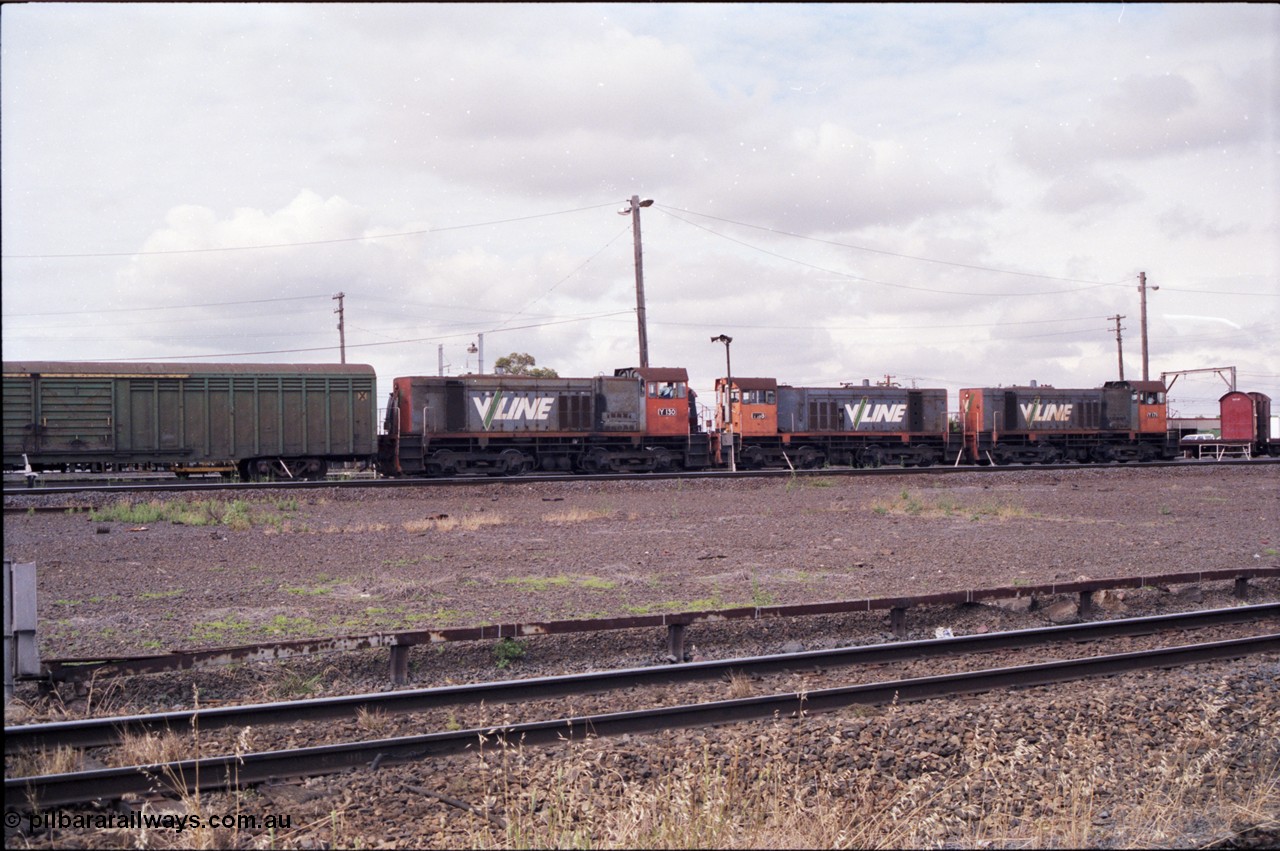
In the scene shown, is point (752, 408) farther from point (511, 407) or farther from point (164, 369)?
point (164, 369)

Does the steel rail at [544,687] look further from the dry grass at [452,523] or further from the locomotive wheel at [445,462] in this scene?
the locomotive wheel at [445,462]

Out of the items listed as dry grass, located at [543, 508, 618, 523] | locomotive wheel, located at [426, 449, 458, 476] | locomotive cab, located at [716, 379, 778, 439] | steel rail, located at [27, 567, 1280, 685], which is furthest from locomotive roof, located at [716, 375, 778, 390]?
steel rail, located at [27, 567, 1280, 685]

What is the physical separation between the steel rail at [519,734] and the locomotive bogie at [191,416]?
812 inches

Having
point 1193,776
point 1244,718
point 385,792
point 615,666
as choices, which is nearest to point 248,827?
point 385,792

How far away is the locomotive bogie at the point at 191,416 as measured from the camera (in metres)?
22.8

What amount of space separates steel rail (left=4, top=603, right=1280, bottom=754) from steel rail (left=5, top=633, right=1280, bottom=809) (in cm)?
44

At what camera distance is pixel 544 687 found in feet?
22.3

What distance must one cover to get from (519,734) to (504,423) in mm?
21503

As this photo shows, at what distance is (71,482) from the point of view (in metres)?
23.5

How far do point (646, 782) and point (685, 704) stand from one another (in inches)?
47.7

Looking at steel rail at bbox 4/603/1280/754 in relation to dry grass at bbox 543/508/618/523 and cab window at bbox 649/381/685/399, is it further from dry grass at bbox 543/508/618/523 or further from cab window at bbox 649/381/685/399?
cab window at bbox 649/381/685/399

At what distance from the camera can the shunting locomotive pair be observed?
2323 centimetres

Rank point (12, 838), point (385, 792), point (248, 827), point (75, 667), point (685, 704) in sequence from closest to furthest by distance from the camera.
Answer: point (12, 838)
point (248, 827)
point (385, 792)
point (685, 704)
point (75, 667)

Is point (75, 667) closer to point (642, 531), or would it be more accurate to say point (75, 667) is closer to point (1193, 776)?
point (1193, 776)
